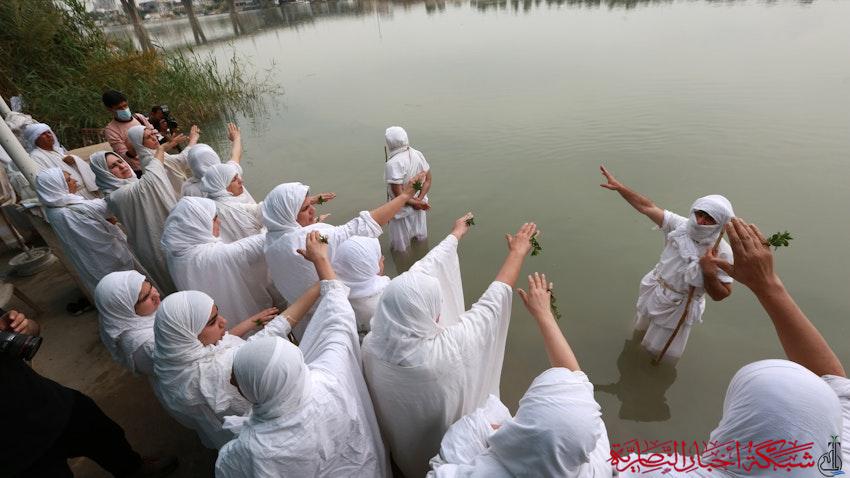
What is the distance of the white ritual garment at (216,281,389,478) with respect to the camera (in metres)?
1.42

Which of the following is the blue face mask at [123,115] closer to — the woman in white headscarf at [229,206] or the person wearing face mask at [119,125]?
the person wearing face mask at [119,125]

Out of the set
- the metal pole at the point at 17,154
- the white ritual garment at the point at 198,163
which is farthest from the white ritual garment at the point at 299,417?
the metal pole at the point at 17,154

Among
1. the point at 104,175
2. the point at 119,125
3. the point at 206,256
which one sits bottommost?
the point at 206,256

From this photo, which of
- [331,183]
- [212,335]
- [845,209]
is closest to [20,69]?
[331,183]

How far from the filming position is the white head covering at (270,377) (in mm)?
1409

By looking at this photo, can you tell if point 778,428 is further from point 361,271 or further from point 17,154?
point 17,154

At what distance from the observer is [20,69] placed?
7.69 m

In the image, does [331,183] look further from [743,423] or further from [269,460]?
[743,423]

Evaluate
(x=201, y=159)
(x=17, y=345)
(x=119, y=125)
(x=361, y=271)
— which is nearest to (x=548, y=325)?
(x=361, y=271)

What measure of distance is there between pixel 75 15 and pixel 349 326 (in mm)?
11179

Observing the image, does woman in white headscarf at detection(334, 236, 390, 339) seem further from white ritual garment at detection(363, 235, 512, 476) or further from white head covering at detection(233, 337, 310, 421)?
white head covering at detection(233, 337, 310, 421)

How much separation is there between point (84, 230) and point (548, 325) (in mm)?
3855

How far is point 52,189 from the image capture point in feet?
10.5

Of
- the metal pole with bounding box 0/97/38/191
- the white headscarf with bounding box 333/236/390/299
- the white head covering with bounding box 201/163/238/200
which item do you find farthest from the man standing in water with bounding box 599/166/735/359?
the metal pole with bounding box 0/97/38/191
